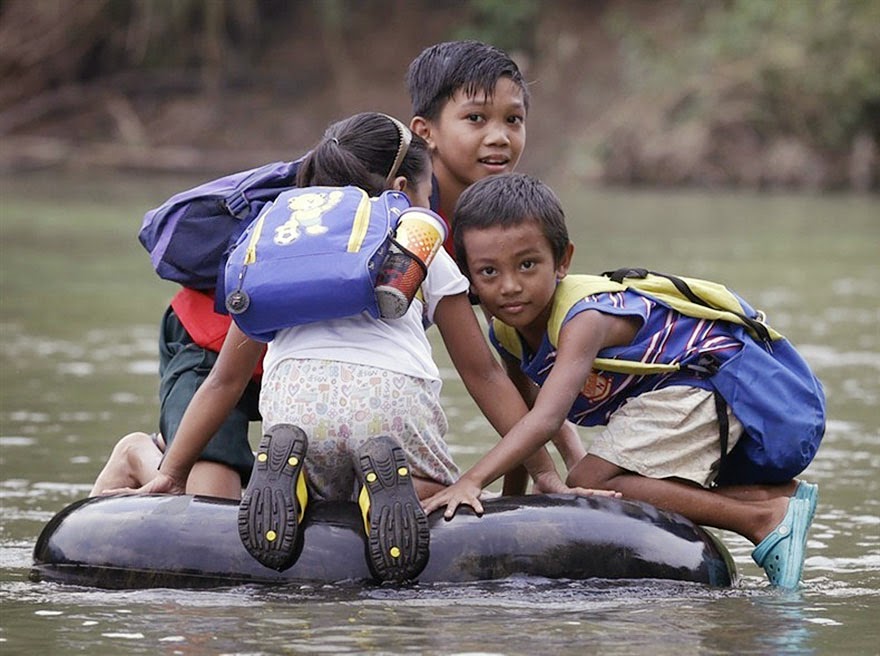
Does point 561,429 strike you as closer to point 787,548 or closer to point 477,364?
point 477,364

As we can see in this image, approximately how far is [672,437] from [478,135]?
126 cm

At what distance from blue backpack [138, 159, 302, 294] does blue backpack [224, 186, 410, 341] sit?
64 cm

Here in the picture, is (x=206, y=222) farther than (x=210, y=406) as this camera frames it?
Yes

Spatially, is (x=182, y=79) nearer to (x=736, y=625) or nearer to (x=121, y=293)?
(x=121, y=293)

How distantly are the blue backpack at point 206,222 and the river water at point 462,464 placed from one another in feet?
3.39

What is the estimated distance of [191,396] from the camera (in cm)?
589

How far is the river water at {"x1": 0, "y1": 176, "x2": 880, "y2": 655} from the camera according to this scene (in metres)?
4.46

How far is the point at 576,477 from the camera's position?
5.58 metres

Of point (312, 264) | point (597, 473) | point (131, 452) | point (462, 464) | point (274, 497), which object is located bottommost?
point (274, 497)

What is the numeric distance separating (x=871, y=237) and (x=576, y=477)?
14.3m

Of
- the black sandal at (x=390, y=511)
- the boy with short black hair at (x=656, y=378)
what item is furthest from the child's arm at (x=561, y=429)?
the black sandal at (x=390, y=511)

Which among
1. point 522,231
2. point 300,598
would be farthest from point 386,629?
point 522,231

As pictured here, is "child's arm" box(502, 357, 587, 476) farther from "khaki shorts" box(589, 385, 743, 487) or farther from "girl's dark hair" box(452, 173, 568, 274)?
"girl's dark hair" box(452, 173, 568, 274)

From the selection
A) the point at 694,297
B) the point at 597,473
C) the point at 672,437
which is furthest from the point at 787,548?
the point at 694,297
